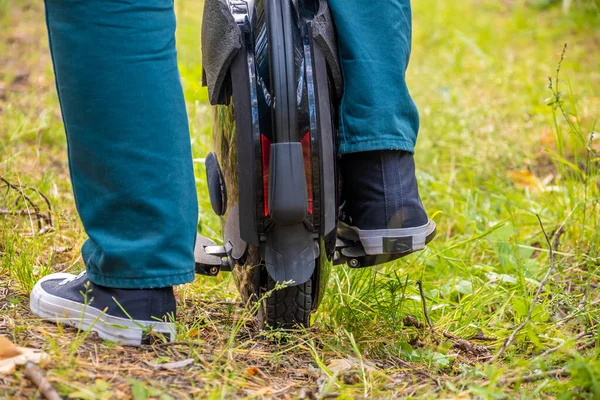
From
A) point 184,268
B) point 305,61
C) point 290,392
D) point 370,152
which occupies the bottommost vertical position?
point 290,392

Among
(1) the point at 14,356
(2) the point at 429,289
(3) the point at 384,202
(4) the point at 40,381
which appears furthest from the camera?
(2) the point at 429,289

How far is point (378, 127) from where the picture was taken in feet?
4.89

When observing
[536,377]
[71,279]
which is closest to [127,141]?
[71,279]

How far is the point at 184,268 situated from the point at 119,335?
0.19 metres

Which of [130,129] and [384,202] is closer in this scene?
[130,129]

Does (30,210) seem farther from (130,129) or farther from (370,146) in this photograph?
(370,146)

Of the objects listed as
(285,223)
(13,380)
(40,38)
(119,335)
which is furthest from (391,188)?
(40,38)

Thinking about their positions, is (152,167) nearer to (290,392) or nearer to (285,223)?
(285,223)

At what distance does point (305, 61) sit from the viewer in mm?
1432

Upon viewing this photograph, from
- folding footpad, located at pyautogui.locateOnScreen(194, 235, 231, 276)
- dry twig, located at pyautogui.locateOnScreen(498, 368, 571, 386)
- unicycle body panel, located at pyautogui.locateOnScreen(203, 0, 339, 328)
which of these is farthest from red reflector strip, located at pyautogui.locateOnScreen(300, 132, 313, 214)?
dry twig, located at pyautogui.locateOnScreen(498, 368, 571, 386)

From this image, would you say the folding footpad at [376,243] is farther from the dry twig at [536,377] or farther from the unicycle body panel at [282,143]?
the dry twig at [536,377]

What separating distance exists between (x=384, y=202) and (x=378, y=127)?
0.16 meters

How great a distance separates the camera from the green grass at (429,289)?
135 centimetres

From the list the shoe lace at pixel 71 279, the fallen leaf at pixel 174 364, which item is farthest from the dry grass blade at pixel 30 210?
the fallen leaf at pixel 174 364
